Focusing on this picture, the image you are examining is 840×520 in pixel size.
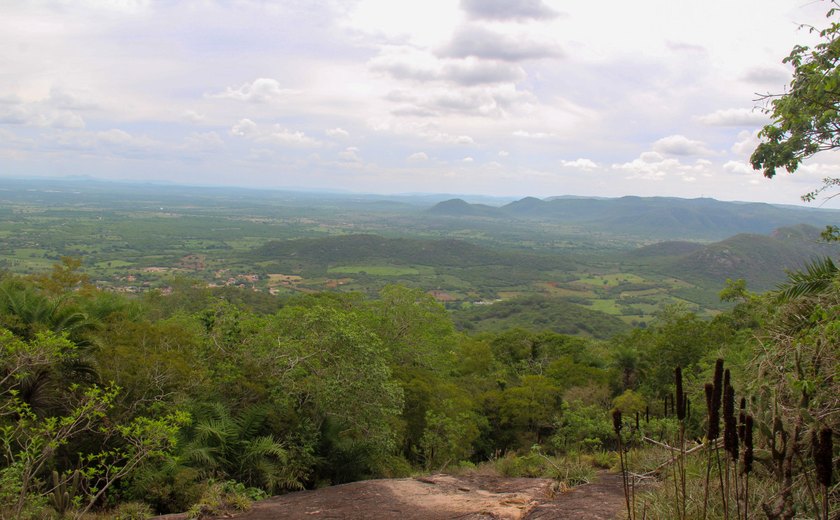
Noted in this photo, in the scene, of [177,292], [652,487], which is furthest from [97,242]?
[652,487]

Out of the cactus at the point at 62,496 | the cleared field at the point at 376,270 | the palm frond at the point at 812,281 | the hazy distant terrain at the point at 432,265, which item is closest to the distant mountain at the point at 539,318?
the hazy distant terrain at the point at 432,265

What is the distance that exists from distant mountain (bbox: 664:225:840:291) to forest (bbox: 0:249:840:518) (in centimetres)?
12031

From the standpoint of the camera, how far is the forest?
4590mm

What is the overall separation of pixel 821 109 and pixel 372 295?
77.9 meters

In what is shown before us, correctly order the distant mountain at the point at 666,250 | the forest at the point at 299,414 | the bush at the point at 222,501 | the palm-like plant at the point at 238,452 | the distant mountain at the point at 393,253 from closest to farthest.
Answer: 1. the forest at the point at 299,414
2. the bush at the point at 222,501
3. the palm-like plant at the point at 238,452
4. the distant mountain at the point at 393,253
5. the distant mountain at the point at 666,250

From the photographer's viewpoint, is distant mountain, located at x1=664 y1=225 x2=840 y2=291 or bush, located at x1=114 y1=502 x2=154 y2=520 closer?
bush, located at x1=114 y1=502 x2=154 y2=520

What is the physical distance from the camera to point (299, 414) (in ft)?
34.0

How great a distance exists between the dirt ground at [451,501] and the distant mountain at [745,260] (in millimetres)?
125142

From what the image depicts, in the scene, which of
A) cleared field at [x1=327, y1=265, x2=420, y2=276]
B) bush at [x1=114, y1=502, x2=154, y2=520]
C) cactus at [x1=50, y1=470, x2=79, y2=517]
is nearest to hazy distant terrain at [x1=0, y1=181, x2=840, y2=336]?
cleared field at [x1=327, y1=265, x2=420, y2=276]

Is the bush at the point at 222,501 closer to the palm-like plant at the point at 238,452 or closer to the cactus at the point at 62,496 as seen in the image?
the palm-like plant at the point at 238,452

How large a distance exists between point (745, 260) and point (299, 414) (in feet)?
455

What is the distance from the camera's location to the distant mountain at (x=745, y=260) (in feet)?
385

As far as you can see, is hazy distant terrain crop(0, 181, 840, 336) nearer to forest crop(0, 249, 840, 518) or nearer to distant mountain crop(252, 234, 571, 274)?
distant mountain crop(252, 234, 571, 274)

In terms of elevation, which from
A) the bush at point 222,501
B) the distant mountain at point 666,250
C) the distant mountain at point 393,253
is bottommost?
the distant mountain at point 393,253
